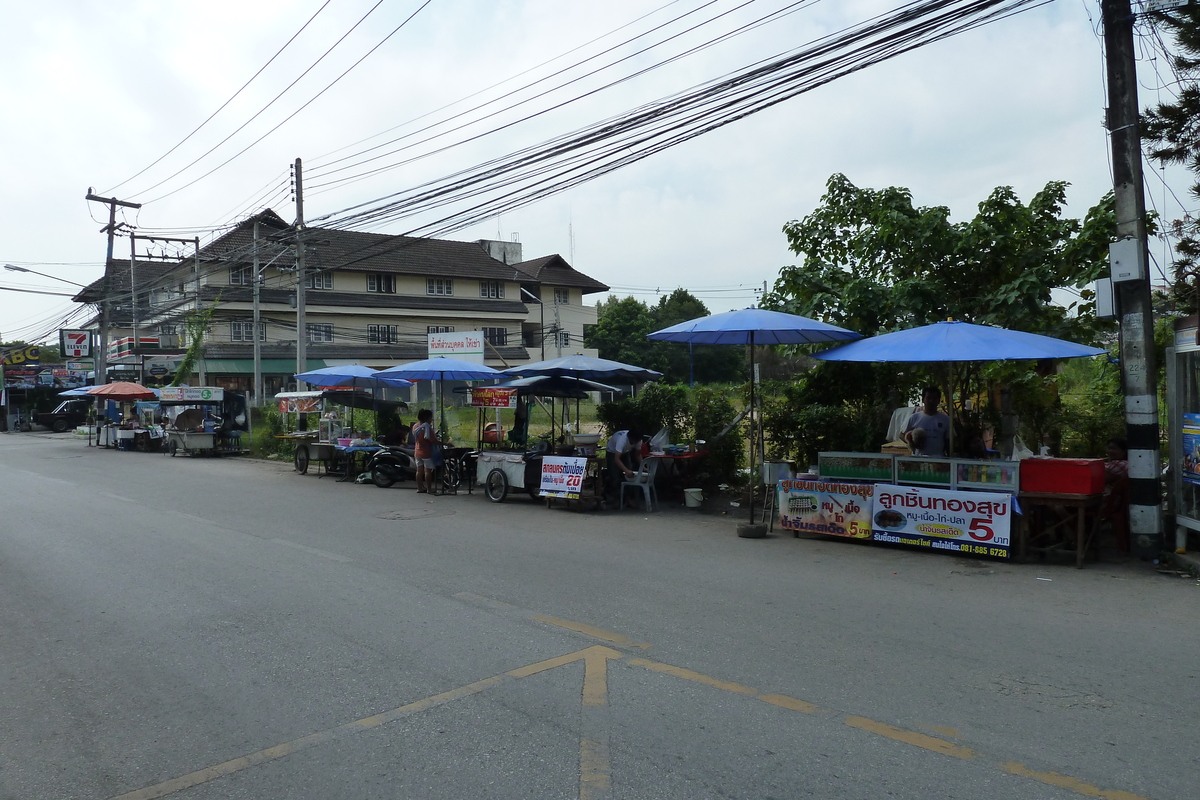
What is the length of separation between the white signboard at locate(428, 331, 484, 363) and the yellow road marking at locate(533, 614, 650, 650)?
14533mm

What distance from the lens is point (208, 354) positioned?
44.7m

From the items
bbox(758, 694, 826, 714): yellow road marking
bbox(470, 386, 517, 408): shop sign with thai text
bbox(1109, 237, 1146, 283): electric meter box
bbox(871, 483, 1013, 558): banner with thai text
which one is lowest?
bbox(758, 694, 826, 714): yellow road marking

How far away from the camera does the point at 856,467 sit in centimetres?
1037

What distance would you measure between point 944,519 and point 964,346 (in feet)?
6.53

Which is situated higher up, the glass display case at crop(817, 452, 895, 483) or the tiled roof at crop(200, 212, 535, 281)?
the tiled roof at crop(200, 212, 535, 281)

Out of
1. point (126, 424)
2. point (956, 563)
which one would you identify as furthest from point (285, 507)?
point (126, 424)

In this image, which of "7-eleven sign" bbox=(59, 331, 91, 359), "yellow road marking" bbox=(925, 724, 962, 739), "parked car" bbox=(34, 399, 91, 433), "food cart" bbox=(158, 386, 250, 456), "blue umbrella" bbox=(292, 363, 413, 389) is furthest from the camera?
"parked car" bbox=(34, 399, 91, 433)

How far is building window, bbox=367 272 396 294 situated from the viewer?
166 ft

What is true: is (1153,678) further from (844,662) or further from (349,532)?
(349,532)

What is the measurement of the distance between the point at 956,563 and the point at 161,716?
7.70 metres

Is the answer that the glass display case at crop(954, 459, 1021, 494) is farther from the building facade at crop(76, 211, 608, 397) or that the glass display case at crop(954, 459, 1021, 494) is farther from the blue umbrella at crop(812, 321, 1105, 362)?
the building facade at crop(76, 211, 608, 397)

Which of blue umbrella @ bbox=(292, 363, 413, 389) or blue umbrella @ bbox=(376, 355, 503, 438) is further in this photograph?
blue umbrella @ bbox=(292, 363, 413, 389)

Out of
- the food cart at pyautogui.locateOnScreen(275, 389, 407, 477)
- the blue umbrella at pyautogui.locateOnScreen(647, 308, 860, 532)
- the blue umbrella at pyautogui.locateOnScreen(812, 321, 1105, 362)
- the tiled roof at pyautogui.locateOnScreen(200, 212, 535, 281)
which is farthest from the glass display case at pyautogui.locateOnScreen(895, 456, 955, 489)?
the tiled roof at pyautogui.locateOnScreen(200, 212, 535, 281)

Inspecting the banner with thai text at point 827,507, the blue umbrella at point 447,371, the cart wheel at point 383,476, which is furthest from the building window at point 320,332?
the banner with thai text at point 827,507
